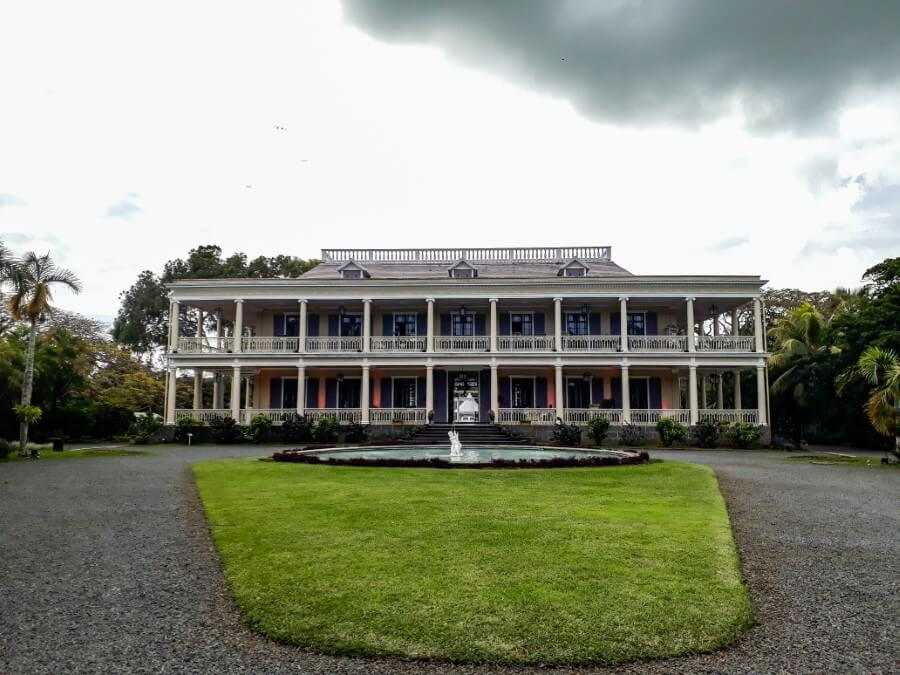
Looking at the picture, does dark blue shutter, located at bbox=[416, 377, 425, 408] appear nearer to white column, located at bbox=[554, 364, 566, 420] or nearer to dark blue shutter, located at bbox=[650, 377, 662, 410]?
white column, located at bbox=[554, 364, 566, 420]

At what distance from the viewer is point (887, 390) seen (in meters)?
18.1

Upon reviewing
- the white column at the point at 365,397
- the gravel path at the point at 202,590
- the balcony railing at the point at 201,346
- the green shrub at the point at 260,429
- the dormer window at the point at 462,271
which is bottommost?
the gravel path at the point at 202,590

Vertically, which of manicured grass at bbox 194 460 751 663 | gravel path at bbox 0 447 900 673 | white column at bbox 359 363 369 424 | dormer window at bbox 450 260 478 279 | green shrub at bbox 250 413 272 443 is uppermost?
dormer window at bbox 450 260 478 279

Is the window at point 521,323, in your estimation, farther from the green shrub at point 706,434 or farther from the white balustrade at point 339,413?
the green shrub at point 706,434

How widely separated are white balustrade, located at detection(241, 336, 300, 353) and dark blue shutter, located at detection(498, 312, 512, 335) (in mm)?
9508

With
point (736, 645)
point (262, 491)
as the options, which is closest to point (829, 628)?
point (736, 645)

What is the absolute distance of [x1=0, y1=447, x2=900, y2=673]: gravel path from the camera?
4387 millimetres

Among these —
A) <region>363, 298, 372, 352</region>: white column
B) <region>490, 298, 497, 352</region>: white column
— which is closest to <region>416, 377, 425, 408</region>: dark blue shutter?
<region>363, 298, 372, 352</region>: white column

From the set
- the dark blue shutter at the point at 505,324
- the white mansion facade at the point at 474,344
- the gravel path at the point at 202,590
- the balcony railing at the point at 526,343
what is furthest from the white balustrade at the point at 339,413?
the gravel path at the point at 202,590

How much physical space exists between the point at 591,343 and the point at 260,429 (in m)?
15.0

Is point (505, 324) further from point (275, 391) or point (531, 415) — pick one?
point (275, 391)

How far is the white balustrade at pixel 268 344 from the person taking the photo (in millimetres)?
28453

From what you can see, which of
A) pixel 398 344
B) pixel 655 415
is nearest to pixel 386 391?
pixel 398 344

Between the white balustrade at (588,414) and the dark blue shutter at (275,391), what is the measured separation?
13.5 metres
